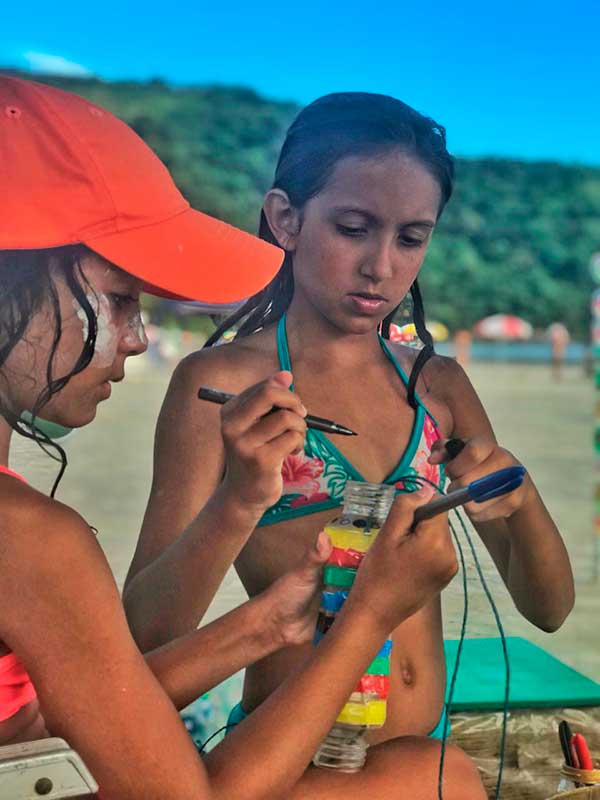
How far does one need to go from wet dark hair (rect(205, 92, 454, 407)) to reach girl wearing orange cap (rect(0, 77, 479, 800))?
1.40 ft

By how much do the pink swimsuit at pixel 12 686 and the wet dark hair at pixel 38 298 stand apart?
96 millimetres

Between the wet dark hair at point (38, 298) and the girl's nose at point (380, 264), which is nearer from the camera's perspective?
the wet dark hair at point (38, 298)

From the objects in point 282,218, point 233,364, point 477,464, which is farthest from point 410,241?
point 477,464

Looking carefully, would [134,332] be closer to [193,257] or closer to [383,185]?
[193,257]

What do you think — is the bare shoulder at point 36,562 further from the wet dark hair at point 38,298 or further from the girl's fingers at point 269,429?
the girl's fingers at point 269,429

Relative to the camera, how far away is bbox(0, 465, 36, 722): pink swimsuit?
1.08 m

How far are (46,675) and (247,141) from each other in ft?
12.6

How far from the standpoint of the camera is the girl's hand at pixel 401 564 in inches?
45.8

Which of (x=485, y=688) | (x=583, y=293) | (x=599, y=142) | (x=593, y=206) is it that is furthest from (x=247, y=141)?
(x=599, y=142)

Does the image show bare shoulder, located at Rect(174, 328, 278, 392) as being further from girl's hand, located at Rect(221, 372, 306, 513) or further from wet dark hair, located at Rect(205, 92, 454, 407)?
girl's hand, located at Rect(221, 372, 306, 513)

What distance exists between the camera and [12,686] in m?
1.09

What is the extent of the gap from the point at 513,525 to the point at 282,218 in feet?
1.91

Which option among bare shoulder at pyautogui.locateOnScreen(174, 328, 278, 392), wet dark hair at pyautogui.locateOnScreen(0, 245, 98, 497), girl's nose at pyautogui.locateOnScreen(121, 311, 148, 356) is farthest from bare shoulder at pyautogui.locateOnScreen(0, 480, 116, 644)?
bare shoulder at pyautogui.locateOnScreen(174, 328, 278, 392)

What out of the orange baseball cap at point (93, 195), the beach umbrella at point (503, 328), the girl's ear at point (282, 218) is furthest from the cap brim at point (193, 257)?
the beach umbrella at point (503, 328)
